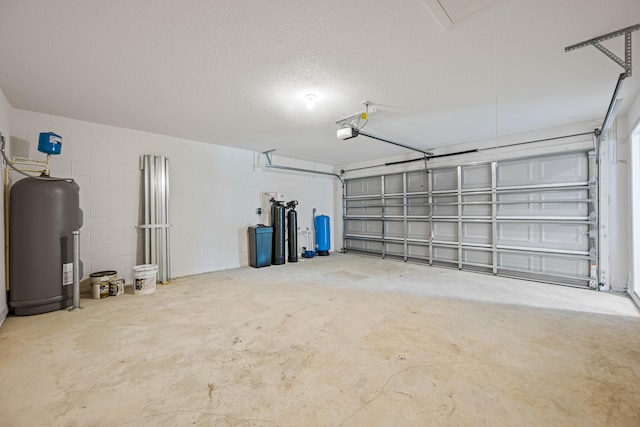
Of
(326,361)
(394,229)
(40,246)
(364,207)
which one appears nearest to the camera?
(326,361)

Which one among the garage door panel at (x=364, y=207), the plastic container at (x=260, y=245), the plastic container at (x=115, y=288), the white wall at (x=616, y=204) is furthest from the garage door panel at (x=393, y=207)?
the plastic container at (x=115, y=288)

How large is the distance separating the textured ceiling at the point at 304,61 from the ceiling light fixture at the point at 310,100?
10cm

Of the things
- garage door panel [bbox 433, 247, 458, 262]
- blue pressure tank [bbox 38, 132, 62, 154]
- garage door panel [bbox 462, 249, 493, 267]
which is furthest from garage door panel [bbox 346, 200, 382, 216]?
blue pressure tank [bbox 38, 132, 62, 154]

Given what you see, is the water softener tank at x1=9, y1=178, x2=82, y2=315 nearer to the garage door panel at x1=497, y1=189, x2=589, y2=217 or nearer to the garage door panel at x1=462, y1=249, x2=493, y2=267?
the garage door panel at x1=462, y1=249, x2=493, y2=267

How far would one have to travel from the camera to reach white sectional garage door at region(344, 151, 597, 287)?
13.6 feet

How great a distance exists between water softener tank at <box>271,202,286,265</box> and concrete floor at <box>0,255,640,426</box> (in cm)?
226

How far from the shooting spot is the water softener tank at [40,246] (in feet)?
9.55

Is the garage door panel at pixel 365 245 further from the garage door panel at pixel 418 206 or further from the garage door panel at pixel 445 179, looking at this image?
the garage door panel at pixel 445 179

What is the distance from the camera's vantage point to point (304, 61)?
7.92ft

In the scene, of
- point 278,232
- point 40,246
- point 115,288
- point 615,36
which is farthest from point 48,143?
point 615,36

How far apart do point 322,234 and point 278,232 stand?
Result: 63.7 inches

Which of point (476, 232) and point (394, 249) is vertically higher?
point (476, 232)

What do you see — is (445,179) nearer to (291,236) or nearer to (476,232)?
(476,232)

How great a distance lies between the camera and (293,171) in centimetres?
674
